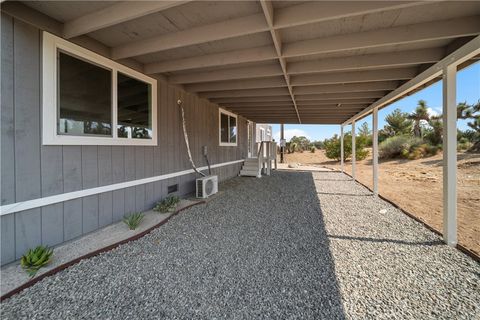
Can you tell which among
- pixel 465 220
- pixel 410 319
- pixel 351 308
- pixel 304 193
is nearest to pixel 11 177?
pixel 351 308

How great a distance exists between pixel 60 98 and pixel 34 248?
1627mm

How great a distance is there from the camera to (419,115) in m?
16.8

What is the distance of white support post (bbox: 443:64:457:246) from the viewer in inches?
101

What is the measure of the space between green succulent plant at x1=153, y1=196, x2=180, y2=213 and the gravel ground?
46 centimetres

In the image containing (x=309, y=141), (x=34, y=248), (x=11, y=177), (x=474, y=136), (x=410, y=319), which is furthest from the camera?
(x=309, y=141)

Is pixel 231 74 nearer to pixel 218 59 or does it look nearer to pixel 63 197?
pixel 218 59

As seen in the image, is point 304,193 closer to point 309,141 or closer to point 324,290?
point 324,290

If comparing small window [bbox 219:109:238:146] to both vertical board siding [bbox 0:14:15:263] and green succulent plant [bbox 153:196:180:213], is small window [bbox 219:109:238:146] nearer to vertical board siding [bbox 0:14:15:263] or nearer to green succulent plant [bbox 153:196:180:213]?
green succulent plant [bbox 153:196:180:213]

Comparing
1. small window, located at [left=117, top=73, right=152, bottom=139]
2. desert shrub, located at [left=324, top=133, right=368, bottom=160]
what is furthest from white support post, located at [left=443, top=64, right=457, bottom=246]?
desert shrub, located at [left=324, top=133, right=368, bottom=160]

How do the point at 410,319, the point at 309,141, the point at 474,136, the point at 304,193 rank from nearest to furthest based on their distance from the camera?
1. the point at 410,319
2. the point at 304,193
3. the point at 474,136
4. the point at 309,141

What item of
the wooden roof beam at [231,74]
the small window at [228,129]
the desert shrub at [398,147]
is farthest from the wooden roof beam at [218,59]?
the desert shrub at [398,147]

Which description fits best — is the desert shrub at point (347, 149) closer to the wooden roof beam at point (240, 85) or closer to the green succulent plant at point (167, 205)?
the wooden roof beam at point (240, 85)

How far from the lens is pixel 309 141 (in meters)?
28.1

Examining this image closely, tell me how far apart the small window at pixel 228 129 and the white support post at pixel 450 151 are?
5.14 meters
